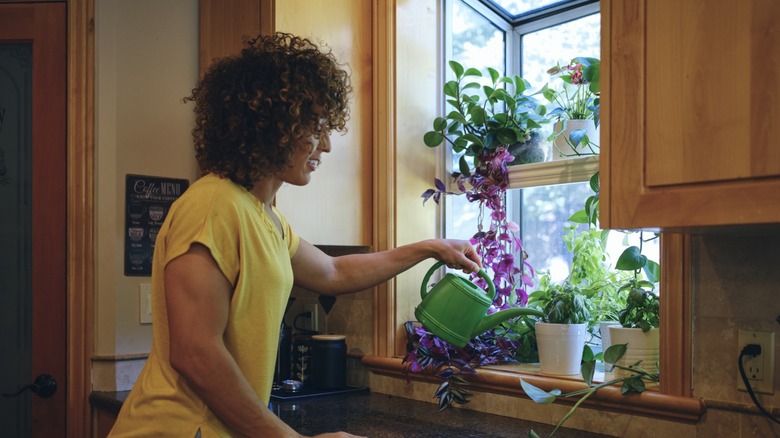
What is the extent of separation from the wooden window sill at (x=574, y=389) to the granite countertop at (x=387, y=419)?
0.07 meters

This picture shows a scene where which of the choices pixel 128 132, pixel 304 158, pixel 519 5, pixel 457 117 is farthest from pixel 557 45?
pixel 128 132

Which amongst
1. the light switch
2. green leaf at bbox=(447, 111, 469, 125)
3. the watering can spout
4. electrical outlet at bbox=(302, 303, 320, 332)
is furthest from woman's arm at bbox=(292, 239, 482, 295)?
the light switch

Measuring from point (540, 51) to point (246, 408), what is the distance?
1.60m

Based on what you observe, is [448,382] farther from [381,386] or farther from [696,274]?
[696,274]

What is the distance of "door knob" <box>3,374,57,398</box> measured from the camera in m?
2.16

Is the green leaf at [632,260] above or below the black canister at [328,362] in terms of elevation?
above

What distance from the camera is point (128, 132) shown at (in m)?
2.22

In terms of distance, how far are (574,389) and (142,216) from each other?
1.44 m

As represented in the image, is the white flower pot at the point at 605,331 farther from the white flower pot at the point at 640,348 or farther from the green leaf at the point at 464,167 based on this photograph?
the green leaf at the point at 464,167

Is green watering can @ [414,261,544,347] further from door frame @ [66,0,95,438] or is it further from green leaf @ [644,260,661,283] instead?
door frame @ [66,0,95,438]

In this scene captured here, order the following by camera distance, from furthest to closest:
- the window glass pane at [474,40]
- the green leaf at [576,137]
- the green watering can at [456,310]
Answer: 1. the window glass pane at [474,40]
2. the green leaf at [576,137]
3. the green watering can at [456,310]

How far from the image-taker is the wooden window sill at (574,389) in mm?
1433

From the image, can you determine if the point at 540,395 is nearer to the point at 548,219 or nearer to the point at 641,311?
the point at 641,311

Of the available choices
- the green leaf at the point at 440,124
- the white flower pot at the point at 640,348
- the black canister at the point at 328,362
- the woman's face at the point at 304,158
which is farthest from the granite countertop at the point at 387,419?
the green leaf at the point at 440,124
